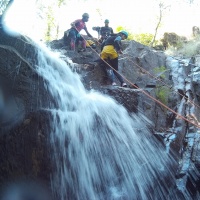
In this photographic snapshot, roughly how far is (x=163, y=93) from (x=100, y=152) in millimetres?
3565

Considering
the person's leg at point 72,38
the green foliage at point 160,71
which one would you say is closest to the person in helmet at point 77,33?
the person's leg at point 72,38

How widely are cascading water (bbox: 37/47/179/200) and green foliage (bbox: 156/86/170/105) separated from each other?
163 centimetres

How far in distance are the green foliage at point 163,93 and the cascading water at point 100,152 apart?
163cm

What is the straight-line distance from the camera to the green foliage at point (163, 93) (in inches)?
289

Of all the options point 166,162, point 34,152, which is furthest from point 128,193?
point 34,152

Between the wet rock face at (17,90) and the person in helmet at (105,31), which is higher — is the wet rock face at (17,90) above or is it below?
below

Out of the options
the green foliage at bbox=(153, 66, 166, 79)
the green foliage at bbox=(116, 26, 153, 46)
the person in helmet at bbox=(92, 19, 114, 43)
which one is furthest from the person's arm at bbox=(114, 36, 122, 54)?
the green foliage at bbox=(116, 26, 153, 46)

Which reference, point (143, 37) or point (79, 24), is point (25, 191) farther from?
point (143, 37)

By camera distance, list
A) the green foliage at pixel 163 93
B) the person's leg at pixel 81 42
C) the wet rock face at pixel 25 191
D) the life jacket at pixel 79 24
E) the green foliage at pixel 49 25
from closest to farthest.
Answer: the wet rock face at pixel 25 191 < the green foliage at pixel 163 93 < the life jacket at pixel 79 24 < the person's leg at pixel 81 42 < the green foliage at pixel 49 25

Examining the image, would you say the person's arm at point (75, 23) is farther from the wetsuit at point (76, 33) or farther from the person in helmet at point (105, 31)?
the person in helmet at point (105, 31)

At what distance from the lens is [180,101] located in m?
7.39

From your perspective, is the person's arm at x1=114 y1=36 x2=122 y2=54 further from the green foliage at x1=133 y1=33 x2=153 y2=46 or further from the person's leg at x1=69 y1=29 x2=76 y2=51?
the green foliage at x1=133 y1=33 x2=153 y2=46

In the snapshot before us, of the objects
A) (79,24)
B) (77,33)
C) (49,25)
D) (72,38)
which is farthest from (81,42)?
(49,25)

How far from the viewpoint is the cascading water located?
4.13m
